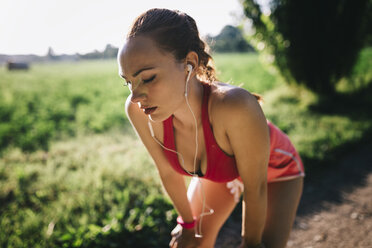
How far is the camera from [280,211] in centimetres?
175

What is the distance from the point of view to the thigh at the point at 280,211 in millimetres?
1684

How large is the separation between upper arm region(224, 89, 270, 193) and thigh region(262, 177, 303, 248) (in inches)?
17.1

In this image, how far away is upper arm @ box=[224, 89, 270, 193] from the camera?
134cm

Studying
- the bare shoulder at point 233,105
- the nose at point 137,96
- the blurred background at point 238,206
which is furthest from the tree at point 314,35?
the nose at point 137,96

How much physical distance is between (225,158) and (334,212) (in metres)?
2.19

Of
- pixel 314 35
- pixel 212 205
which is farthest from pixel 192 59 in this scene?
pixel 314 35

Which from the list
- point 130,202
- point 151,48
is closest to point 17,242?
point 130,202

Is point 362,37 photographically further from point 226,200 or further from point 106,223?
point 106,223

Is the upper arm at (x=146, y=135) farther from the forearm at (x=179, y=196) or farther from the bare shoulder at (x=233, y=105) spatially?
the bare shoulder at (x=233, y=105)

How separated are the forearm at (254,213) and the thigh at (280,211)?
210mm

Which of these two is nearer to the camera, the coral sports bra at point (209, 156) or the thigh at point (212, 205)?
the coral sports bra at point (209, 156)

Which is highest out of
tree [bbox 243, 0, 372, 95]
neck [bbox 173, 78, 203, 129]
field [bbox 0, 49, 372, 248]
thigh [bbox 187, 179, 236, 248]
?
tree [bbox 243, 0, 372, 95]

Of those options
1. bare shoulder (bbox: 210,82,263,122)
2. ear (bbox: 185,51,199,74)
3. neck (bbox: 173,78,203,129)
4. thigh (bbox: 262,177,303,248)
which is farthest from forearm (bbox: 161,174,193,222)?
ear (bbox: 185,51,199,74)

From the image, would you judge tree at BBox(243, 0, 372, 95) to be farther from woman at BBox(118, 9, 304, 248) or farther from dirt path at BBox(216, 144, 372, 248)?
woman at BBox(118, 9, 304, 248)
